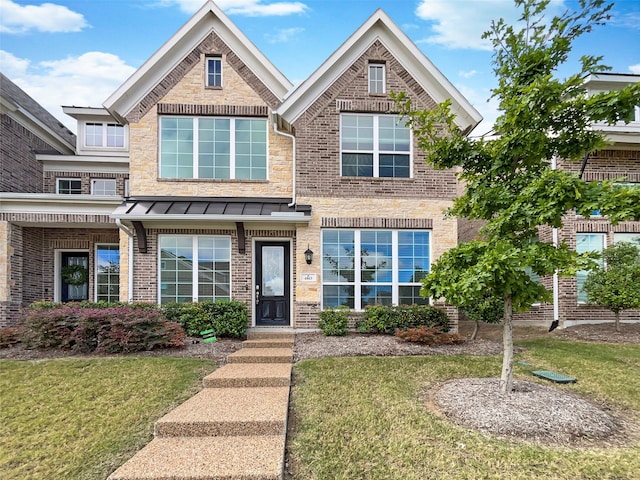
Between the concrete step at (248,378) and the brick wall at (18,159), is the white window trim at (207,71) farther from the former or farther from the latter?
the concrete step at (248,378)

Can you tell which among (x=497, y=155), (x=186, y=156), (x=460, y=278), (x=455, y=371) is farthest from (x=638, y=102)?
(x=186, y=156)

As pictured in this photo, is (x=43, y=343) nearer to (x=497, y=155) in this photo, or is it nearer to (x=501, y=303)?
(x=497, y=155)

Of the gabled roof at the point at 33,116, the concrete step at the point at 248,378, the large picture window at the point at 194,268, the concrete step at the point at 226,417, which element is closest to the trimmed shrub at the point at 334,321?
the large picture window at the point at 194,268

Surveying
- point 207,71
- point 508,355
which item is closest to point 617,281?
point 508,355

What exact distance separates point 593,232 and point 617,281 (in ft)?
7.04

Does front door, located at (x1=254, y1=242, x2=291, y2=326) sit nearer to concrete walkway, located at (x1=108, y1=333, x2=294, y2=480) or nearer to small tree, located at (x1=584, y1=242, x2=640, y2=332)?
concrete walkway, located at (x1=108, y1=333, x2=294, y2=480)

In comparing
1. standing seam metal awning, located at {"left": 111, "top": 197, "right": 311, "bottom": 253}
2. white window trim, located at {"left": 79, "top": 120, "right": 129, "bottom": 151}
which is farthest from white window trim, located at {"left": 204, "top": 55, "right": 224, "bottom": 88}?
white window trim, located at {"left": 79, "top": 120, "right": 129, "bottom": 151}

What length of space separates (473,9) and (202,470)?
424 inches

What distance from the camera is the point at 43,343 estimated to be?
7.35 metres

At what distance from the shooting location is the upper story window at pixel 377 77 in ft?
31.8

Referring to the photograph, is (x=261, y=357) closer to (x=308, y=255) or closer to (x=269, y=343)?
(x=269, y=343)

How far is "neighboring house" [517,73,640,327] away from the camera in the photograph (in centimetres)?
1090

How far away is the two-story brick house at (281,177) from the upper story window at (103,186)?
13.7 ft

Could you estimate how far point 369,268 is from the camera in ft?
30.9
